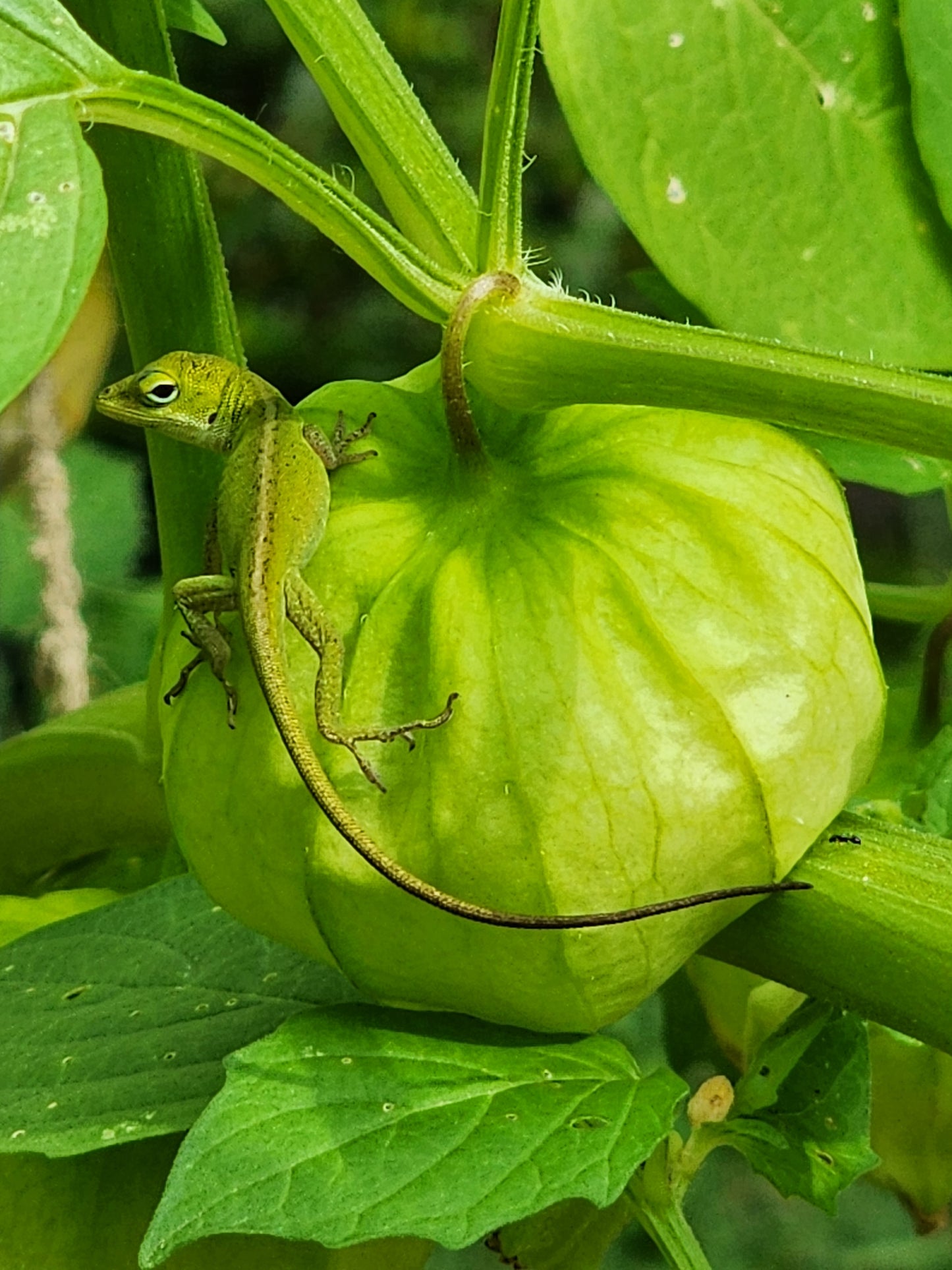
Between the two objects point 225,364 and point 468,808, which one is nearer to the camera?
point 468,808

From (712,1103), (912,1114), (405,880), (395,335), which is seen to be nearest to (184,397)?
(405,880)

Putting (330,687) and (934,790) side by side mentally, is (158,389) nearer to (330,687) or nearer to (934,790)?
(330,687)

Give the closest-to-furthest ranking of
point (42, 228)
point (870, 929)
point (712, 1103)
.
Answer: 1. point (42, 228)
2. point (870, 929)
3. point (712, 1103)

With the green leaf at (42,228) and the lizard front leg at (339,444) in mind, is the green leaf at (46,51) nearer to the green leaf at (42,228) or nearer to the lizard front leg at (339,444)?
the green leaf at (42,228)

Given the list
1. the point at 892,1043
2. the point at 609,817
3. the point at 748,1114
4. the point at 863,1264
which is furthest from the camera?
the point at 863,1264

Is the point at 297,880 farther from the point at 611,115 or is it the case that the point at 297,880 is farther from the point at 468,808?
the point at 611,115

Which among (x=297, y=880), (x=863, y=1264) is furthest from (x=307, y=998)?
(x=863, y=1264)

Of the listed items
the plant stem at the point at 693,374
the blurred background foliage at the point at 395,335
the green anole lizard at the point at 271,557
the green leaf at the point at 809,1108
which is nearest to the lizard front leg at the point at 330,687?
the green anole lizard at the point at 271,557
